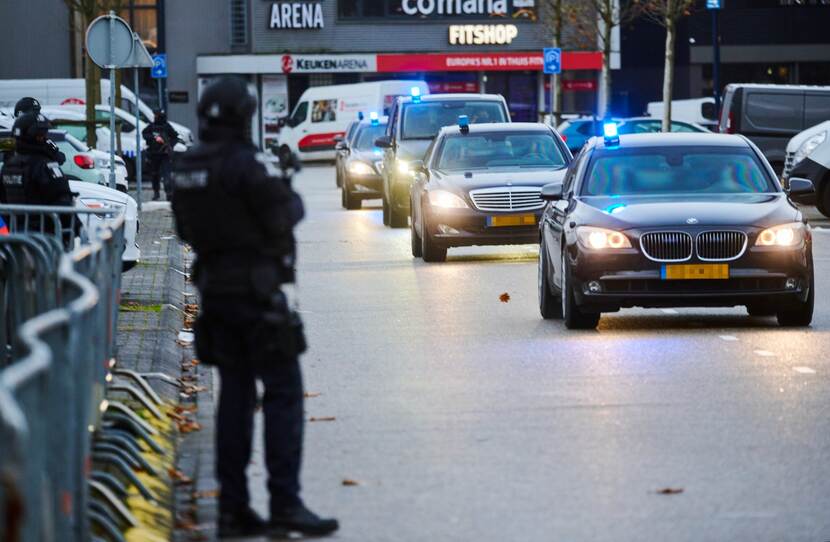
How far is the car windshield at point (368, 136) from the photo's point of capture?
38.6 m

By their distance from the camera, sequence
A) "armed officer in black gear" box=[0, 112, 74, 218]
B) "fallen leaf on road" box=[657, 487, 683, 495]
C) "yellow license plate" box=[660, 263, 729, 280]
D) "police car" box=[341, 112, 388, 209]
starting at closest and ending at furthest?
1. "fallen leaf on road" box=[657, 487, 683, 495]
2. "yellow license plate" box=[660, 263, 729, 280]
3. "armed officer in black gear" box=[0, 112, 74, 218]
4. "police car" box=[341, 112, 388, 209]

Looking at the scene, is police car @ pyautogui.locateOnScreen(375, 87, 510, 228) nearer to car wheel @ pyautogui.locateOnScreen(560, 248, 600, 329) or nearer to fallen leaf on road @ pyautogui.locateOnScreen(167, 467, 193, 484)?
car wheel @ pyautogui.locateOnScreen(560, 248, 600, 329)

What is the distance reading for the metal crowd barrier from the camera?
4305 millimetres

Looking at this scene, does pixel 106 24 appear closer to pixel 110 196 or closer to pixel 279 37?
pixel 110 196

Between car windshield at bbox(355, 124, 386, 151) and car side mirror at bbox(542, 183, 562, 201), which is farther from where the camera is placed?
car windshield at bbox(355, 124, 386, 151)

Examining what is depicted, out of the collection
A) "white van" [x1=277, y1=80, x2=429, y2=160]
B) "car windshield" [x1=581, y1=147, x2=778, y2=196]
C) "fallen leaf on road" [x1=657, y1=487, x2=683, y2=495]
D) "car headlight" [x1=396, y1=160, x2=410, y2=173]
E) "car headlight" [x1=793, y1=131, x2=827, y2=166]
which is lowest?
"white van" [x1=277, y1=80, x2=429, y2=160]

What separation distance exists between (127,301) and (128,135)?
1120 inches

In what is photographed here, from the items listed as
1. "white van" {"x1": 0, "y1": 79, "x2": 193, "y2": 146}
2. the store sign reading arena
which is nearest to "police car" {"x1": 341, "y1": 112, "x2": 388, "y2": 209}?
"white van" {"x1": 0, "y1": 79, "x2": 193, "y2": 146}

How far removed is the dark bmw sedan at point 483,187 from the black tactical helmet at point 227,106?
1487 cm

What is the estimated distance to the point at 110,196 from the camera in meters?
19.1

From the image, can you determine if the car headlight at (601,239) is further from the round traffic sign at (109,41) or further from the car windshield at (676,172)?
the round traffic sign at (109,41)

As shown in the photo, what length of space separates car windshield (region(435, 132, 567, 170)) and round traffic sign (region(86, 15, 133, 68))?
159 inches

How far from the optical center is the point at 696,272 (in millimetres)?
14188

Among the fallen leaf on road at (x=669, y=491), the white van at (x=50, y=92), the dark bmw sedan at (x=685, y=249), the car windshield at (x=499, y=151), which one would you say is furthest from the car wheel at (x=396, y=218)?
the white van at (x=50, y=92)
